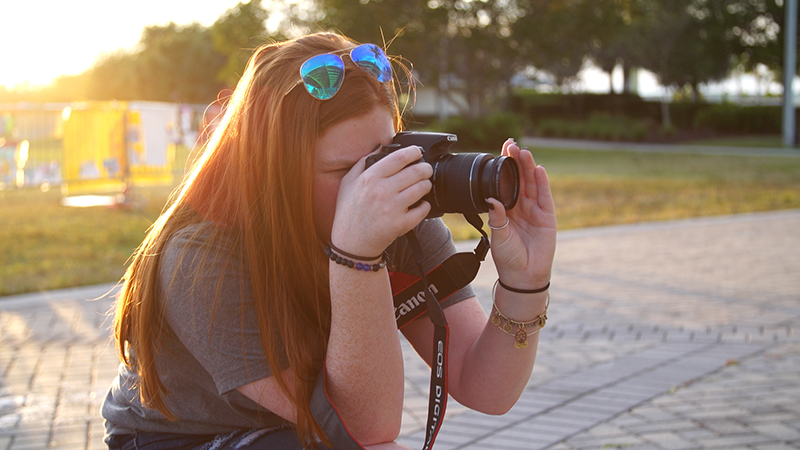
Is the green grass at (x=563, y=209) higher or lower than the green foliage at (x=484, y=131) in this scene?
lower

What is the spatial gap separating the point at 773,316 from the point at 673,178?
10637 mm

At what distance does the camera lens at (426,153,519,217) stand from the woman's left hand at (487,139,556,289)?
0.14 metres

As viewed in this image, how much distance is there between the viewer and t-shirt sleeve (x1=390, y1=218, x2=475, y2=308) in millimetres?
1887

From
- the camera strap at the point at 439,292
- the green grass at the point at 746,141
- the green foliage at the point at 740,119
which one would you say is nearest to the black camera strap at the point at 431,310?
the camera strap at the point at 439,292

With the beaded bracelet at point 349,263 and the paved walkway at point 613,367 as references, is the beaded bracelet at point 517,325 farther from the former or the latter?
the paved walkway at point 613,367

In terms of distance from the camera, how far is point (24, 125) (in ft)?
34.6

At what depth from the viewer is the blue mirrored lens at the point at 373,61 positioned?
1.62 metres

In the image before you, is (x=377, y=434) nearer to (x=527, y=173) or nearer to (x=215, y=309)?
(x=215, y=309)

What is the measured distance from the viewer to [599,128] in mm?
30891

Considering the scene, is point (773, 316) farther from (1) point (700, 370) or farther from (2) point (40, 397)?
(2) point (40, 397)

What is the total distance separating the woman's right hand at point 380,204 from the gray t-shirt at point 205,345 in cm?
26

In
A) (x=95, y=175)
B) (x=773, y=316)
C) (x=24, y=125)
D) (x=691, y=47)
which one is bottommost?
(x=773, y=316)

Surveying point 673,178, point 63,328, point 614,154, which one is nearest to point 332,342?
point 63,328

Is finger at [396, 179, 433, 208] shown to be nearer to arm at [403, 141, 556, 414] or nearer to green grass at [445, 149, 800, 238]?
arm at [403, 141, 556, 414]
